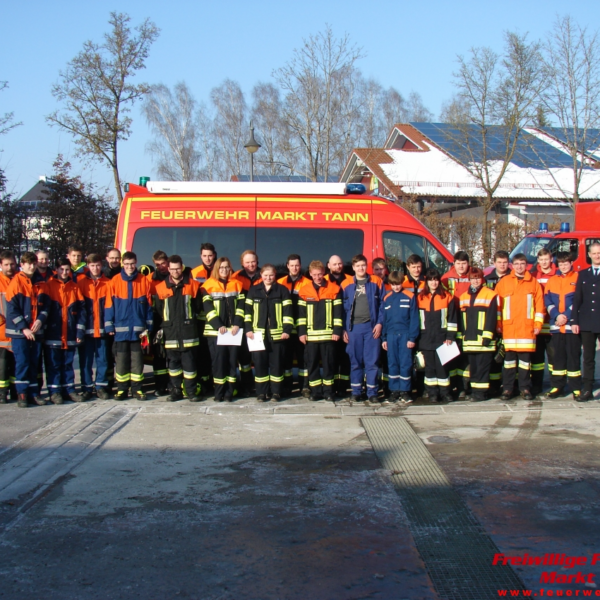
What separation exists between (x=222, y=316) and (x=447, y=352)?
277 cm

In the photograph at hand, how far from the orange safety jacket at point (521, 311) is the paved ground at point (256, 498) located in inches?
33.2

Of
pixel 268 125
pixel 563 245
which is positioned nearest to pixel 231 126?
pixel 268 125

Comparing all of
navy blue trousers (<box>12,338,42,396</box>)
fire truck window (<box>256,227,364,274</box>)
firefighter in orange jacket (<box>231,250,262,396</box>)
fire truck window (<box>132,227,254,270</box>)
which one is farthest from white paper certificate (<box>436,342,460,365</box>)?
navy blue trousers (<box>12,338,42,396</box>)

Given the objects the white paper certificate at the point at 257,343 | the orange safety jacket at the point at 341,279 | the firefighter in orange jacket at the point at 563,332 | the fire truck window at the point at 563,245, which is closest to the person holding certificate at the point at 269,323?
the white paper certificate at the point at 257,343

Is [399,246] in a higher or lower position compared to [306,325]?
higher

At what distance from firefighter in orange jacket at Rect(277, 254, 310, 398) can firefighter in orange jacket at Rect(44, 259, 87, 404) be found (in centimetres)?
255

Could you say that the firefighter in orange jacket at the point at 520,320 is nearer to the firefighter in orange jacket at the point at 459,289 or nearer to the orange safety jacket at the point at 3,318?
the firefighter in orange jacket at the point at 459,289

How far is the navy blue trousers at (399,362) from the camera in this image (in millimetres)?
7934

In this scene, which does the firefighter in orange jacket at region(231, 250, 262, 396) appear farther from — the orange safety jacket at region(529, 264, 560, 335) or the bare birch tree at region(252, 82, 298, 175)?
the bare birch tree at region(252, 82, 298, 175)

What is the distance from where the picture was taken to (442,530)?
4145mm

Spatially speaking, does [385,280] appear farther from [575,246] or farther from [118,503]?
[575,246]

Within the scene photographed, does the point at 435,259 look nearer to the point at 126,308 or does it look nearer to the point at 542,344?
the point at 542,344

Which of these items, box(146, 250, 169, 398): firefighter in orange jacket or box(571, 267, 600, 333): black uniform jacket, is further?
box(146, 250, 169, 398): firefighter in orange jacket

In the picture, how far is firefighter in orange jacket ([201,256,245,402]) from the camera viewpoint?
Result: 26.3ft
